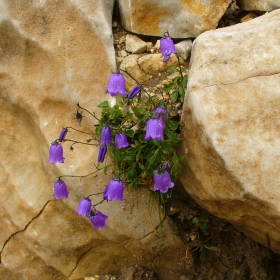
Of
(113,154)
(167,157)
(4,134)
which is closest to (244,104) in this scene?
(167,157)

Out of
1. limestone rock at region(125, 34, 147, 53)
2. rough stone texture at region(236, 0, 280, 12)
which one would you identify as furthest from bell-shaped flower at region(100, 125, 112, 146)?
rough stone texture at region(236, 0, 280, 12)

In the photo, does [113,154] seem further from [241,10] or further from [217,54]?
[241,10]

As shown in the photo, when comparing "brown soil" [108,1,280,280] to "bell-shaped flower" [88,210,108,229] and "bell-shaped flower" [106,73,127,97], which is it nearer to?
"bell-shaped flower" [88,210,108,229]

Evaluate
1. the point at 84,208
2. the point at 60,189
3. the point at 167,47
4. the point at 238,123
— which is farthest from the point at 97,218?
the point at 167,47

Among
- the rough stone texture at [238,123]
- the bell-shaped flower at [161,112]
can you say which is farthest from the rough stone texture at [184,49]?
the bell-shaped flower at [161,112]

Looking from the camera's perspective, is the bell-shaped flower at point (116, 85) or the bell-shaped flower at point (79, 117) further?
the bell-shaped flower at point (79, 117)

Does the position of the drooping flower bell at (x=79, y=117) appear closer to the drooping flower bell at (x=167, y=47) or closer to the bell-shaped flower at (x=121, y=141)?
the bell-shaped flower at (x=121, y=141)
